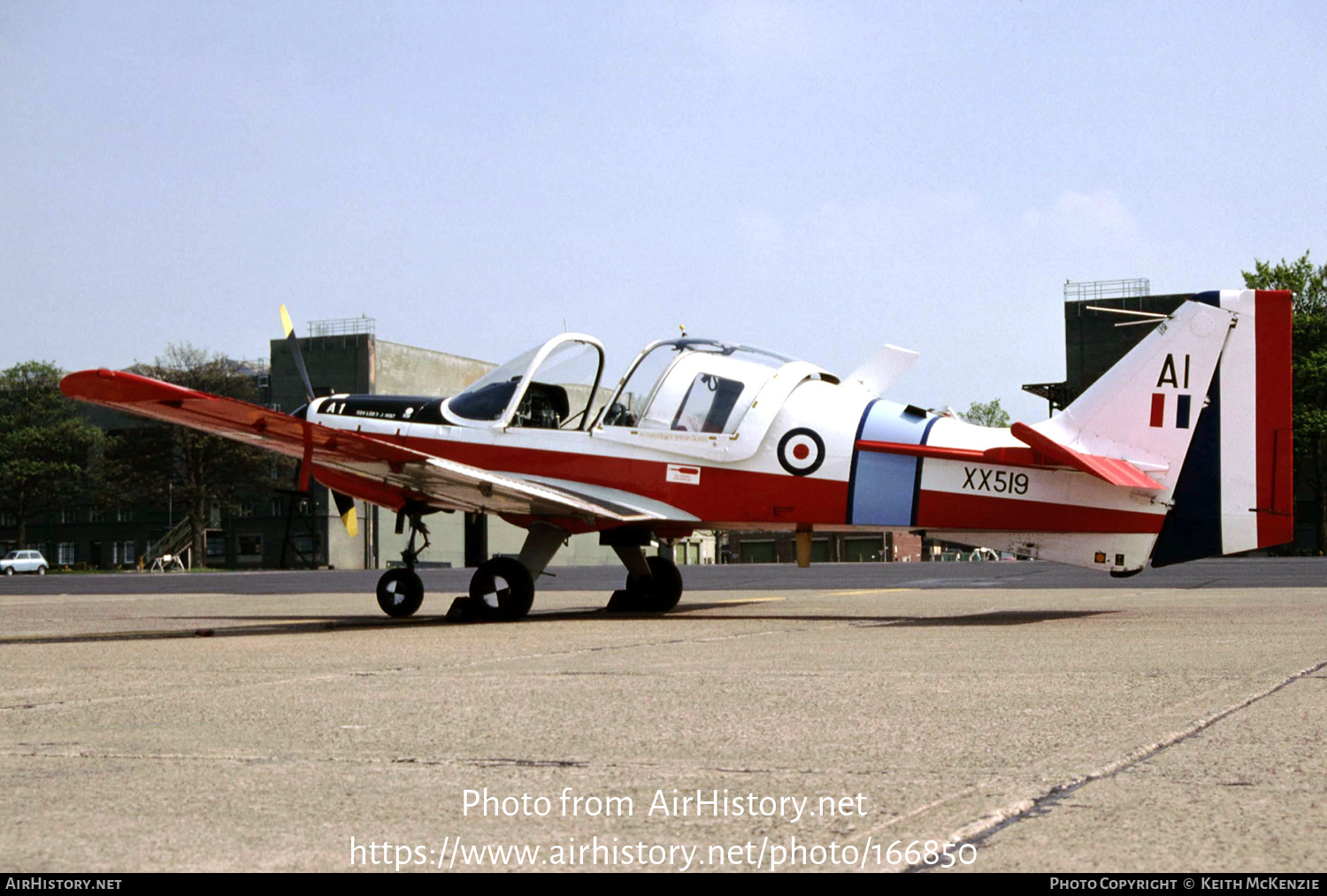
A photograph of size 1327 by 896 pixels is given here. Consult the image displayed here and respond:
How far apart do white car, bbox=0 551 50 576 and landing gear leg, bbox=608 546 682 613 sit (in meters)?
66.2

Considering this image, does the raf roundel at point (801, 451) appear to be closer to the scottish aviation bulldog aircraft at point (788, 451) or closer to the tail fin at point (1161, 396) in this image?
the scottish aviation bulldog aircraft at point (788, 451)

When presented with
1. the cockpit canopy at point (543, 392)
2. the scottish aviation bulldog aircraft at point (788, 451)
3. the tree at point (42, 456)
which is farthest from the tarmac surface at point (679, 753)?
the tree at point (42, 456)

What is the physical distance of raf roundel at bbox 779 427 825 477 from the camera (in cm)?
1284

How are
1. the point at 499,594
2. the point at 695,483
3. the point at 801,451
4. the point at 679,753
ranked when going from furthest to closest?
the point at 695,483 → the point at 499,594 → the point at 801,451 → the point at 679,753

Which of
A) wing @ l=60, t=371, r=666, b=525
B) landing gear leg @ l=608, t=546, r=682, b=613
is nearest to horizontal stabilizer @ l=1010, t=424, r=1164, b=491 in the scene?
wing @ l=60, t=371, r=666, b=525

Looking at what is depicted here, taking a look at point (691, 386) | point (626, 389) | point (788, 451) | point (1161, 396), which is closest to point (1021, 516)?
point (1161, 396)

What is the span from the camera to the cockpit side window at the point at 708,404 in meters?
13.3

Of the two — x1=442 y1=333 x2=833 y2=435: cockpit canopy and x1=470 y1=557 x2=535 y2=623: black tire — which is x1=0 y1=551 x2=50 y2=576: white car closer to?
x1=442 y1=333 x2=833 y2=435: cockpit canopy

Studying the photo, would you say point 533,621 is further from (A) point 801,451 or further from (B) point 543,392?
(A) point 801,451

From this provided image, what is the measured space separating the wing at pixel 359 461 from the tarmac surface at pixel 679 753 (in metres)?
2.41

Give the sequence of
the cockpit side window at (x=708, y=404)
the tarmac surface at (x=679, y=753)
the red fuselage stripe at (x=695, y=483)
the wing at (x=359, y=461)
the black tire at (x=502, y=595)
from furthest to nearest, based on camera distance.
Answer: the cockpit side window at (x=708, y=404)
the black tire at (x=502, y=595)
the red fuselage stripe at (x=695, y=483)
the wing at (x=359, y=461)
the tarmac surface at (x=679, y=753)

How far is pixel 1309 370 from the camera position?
69.9 meters

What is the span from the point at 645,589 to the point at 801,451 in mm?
3270
